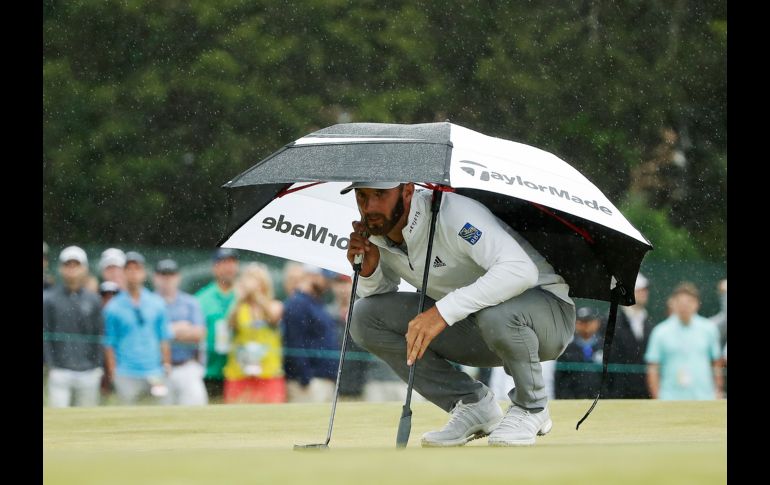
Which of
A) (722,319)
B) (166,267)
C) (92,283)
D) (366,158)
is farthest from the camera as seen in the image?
(722,319)

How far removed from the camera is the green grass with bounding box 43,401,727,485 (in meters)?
2.44

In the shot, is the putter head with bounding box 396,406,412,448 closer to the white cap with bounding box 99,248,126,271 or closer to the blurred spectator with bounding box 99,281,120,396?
the blurred spectator with bounding box 99,281,120,396

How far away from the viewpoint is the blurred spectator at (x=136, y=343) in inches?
357

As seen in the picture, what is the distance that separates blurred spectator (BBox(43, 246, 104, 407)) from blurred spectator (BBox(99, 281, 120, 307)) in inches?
5.4

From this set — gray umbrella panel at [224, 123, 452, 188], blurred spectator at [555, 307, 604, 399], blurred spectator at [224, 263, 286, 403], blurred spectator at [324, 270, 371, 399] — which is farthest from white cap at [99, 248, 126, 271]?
gray umbrella panel at [224, 123, 452, 188]

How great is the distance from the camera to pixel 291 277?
9.98 m

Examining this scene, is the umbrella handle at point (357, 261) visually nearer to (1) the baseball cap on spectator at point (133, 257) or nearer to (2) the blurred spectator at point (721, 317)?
(1) the baseball cap on spectator at point (133, 257)

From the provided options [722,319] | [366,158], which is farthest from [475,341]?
[722,319]

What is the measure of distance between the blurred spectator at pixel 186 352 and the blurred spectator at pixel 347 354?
0.96 m

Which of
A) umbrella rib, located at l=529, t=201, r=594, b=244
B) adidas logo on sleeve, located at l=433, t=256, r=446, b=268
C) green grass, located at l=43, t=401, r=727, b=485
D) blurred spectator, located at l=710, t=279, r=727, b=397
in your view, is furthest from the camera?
blurred spectator, located at l=710, t=279, r=727, b=397

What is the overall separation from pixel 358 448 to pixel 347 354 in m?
6.30

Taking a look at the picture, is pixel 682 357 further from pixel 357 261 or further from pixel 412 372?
pixel 412 372
